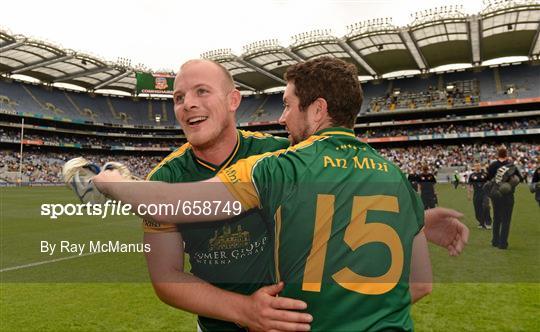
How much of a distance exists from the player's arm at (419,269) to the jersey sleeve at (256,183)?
0.82 m

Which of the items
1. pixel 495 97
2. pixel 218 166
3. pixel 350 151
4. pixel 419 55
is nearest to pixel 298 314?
pixel 350 151

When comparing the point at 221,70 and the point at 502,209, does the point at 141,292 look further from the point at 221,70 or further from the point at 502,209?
the point at 502,209

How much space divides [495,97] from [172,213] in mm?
53076

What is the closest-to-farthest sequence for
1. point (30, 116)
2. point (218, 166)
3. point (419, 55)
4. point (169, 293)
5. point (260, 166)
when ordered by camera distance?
1. point (260, 166)
2. point (169, 293)
3. point (218, 166)
4. point (419, 55)
5. point (30, 116)

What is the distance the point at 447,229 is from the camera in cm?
221

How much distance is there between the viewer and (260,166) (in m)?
1.52

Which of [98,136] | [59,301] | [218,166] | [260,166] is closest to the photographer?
[260,166]

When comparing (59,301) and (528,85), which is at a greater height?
(528,85)

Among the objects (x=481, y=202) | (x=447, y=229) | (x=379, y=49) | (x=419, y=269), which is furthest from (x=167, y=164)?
(x=379, y=49)

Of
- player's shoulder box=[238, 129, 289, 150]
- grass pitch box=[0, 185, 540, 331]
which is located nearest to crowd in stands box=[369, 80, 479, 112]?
grass pitch box=[0, 185, 540, 331]

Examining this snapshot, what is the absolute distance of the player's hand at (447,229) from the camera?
7.11 feet

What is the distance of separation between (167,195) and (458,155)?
46724mm

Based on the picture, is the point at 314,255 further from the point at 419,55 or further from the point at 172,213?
the point at 419,55

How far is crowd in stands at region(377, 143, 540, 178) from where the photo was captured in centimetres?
3845
